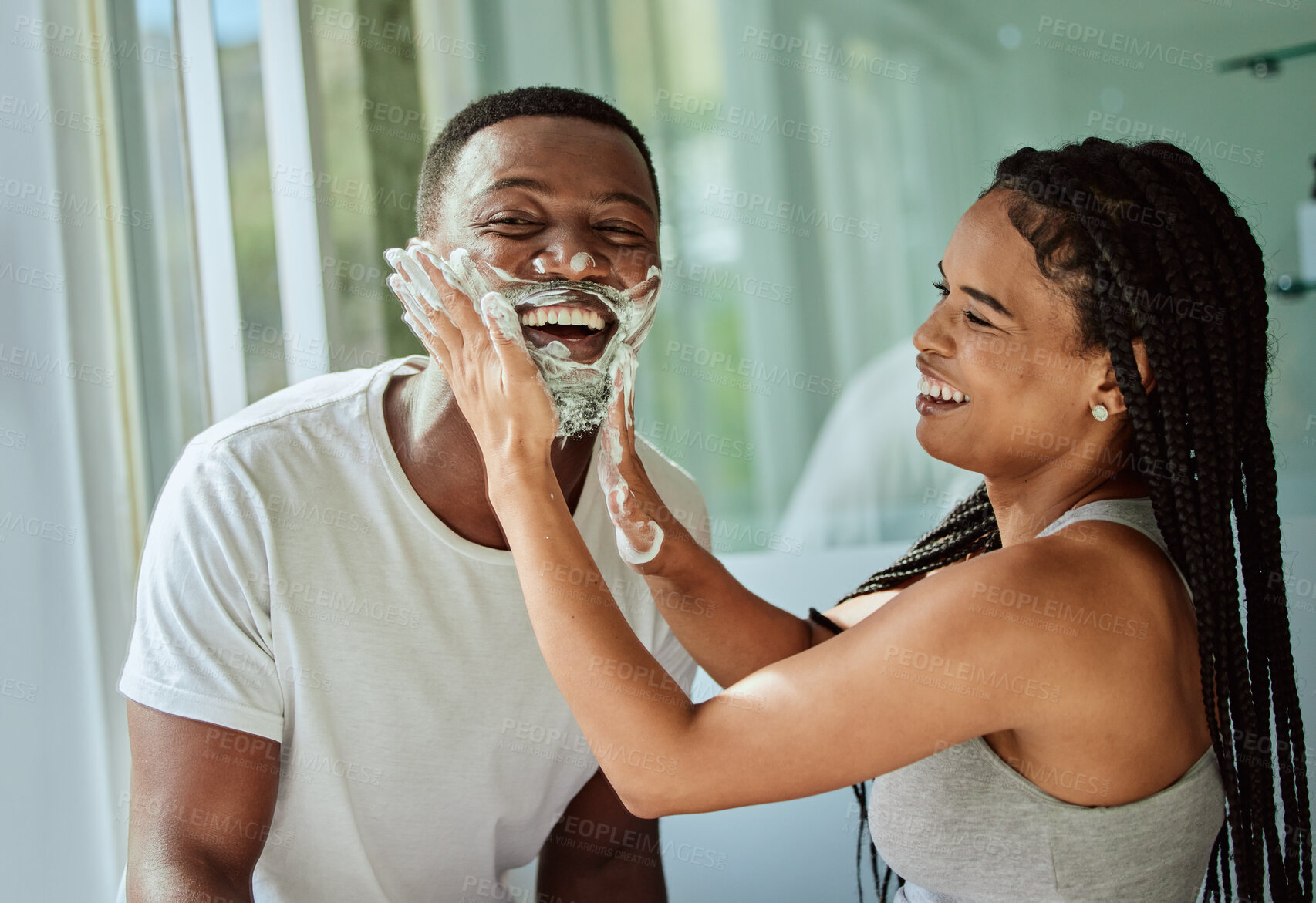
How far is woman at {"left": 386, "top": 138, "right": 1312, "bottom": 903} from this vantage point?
0.94 m

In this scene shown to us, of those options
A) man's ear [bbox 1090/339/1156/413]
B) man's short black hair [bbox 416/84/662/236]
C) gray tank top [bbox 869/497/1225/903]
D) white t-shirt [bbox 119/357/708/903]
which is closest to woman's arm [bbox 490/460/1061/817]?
gray tank top [bbox 869/497/1225/903]

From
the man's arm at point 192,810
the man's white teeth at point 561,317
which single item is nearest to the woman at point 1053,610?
the man's white teeth at point 561,317

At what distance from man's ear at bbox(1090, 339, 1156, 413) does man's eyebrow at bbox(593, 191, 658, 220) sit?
0.60 meters

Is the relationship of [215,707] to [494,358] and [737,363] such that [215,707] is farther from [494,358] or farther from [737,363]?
[737,363]

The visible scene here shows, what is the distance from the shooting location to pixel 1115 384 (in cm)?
107

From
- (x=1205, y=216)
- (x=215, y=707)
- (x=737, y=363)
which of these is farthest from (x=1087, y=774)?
(x=737, y=363)

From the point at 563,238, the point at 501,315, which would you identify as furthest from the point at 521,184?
the point at 501,315

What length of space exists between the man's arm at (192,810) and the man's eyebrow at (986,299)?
3.08 feet

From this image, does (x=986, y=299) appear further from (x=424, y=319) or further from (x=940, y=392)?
(x=424, y=319)

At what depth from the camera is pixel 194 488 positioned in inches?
47.2

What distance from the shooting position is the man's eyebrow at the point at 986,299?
1072 millimetres

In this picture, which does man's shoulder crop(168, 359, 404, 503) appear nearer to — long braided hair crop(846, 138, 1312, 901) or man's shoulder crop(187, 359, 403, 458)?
man's shoulder crop(187, 359, 403, 458)

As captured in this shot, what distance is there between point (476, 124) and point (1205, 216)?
2.88 feet

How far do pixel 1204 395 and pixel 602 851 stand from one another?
3.29 feet
